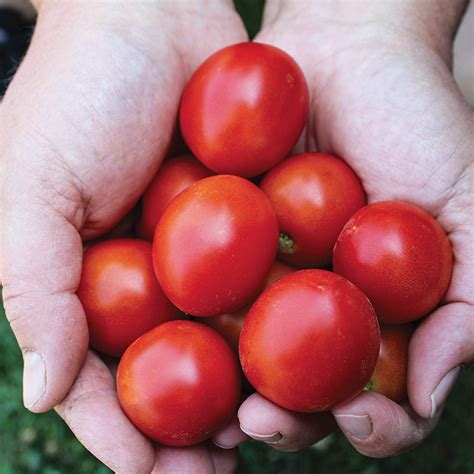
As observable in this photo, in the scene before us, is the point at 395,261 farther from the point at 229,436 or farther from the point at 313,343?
the point at 229,436

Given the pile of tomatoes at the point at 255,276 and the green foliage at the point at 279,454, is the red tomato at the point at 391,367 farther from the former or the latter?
the green foliage at the point at 279,454

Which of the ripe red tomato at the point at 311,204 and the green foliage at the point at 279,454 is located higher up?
the ripe red tomato at the point at 311,204

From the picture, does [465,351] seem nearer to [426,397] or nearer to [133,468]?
[426,397]

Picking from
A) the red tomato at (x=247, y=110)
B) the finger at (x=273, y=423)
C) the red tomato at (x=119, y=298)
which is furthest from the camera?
the red tomato at (x=247, y=110)

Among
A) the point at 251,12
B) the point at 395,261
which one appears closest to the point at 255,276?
the point at 395,261

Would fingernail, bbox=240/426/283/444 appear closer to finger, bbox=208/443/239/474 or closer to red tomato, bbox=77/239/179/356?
finger, bbox=208/443/239/474

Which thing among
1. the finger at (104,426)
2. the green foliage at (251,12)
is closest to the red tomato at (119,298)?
the finger at (104,426)
